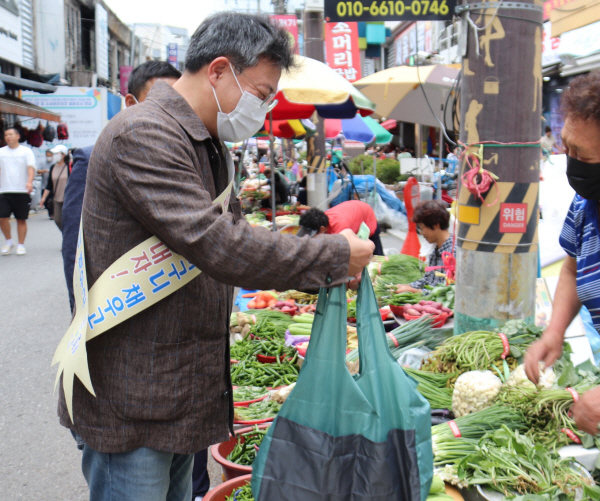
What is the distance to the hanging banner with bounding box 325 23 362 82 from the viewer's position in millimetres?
12570

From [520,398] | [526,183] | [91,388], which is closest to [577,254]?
[520,398]

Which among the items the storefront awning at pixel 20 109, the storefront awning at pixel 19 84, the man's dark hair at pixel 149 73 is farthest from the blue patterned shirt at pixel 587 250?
the storefront awning at pixel 19 84

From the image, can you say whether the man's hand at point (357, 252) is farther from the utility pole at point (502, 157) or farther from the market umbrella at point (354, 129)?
the market umbrella at point (354, 129)

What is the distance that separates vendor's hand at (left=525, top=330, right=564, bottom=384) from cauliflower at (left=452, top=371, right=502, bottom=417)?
87cm

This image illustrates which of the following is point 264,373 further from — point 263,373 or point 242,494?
point 242,494

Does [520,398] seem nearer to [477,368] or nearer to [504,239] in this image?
[477,368]

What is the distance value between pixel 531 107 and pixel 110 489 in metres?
3.01

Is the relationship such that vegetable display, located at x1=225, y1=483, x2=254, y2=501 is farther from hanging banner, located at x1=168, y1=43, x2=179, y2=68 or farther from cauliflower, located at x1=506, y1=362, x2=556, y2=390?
hanging banner, located at x1=168, y1=43, x2=179, y2=68

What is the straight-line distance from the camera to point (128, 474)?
169cm

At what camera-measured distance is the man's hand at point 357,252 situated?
5.34ft

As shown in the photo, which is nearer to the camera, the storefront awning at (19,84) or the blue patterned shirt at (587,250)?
the blue patterned shirt at (587,250)

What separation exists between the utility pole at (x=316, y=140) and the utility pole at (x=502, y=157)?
804 centimetres

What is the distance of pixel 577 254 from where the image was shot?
215cm

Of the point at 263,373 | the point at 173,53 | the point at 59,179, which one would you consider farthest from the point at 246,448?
the point at 173,53
